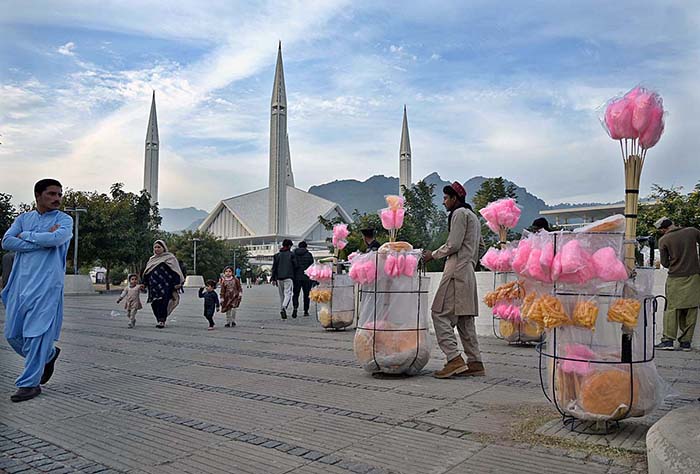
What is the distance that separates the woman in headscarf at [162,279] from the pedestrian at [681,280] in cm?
866

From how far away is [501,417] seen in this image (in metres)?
4.63

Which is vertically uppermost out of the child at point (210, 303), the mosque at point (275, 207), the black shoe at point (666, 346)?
the mosque at point (275, 207)

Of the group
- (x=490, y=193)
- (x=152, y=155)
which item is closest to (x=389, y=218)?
(x=490, y=193)

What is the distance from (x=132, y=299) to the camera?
42.1 ft

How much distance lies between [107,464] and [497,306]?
6465mm

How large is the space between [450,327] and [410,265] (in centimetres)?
77

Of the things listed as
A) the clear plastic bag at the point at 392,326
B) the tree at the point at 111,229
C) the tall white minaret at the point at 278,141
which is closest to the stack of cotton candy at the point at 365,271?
the clear plastic bag at the point at 392,326

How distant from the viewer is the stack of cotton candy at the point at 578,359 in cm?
397

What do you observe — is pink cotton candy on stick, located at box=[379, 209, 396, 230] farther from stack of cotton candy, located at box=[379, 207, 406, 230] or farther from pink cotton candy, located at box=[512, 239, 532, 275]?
pink cotton candy, located at box=[512, 239, 532, 275]

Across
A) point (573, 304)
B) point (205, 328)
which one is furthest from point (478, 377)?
point (205, 328)

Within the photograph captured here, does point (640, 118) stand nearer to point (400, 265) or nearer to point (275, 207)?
point (400, 265)

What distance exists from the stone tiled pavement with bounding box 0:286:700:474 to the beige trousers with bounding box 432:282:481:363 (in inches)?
13.8

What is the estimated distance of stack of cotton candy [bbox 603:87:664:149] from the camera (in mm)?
4309

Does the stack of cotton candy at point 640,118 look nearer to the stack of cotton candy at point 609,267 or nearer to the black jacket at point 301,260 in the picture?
the stack of cotton candy at point 609,267
